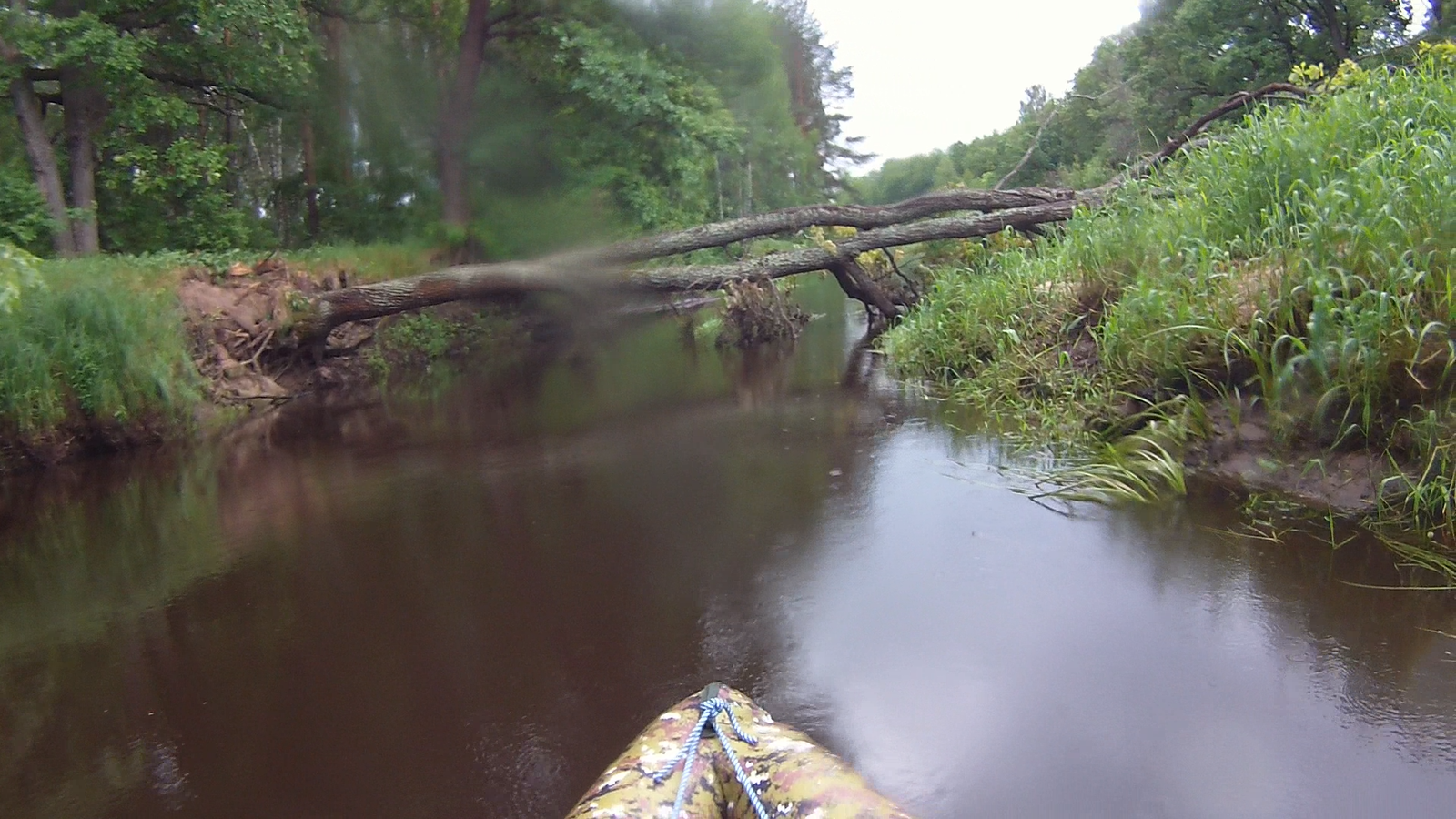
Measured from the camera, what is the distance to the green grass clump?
666cm

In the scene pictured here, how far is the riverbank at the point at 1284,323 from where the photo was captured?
3.59 metres

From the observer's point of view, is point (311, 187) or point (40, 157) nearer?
point (40, 157)

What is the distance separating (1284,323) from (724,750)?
3.60 m

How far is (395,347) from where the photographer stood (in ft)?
43.7

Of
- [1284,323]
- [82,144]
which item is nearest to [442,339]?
[82,144]

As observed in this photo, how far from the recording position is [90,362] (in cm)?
710

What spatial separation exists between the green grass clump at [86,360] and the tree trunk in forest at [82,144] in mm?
4144

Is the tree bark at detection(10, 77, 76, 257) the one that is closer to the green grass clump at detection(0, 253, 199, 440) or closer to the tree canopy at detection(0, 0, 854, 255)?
the tree canopy at detection(0, 0, 854, 255)

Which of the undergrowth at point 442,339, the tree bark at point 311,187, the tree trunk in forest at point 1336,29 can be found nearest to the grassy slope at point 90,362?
the undergrowth at point 442,339

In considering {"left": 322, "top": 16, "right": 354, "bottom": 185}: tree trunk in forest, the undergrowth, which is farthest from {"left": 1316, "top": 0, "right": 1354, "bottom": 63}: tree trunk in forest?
{"left": 322, "top": 16, "right": 354, "bottom": 185}: tree trunk in forest

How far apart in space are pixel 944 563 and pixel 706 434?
315 centimetres

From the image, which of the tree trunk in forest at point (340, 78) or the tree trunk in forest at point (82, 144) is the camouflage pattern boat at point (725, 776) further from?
the tree trunk in forest at point (340, 78)

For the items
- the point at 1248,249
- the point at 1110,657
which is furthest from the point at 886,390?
the point at 1110,657

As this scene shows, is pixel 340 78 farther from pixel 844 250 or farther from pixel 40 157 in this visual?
pixel 844 250
